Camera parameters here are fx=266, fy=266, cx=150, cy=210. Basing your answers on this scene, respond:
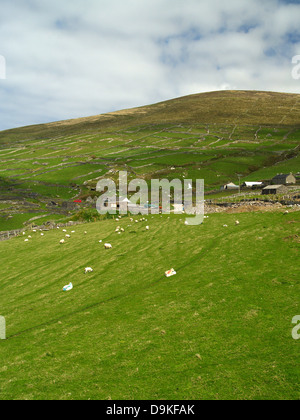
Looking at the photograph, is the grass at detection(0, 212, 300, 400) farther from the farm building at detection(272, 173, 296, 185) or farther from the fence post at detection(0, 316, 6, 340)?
the farm building at detection(272, 173, 296, 185)

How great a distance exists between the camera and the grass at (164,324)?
974 cm

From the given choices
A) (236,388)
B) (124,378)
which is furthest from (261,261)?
(124,378)

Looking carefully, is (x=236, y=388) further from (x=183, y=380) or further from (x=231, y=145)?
(x=231, y=145)

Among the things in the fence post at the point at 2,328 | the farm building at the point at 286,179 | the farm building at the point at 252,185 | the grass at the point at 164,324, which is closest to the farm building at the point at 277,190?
the farm building at the point at 286,179

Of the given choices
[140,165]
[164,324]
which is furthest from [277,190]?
[140,165]

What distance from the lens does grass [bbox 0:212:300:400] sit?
384 inches

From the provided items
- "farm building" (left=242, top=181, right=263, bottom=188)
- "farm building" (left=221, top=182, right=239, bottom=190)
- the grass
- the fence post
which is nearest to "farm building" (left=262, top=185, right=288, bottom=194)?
"farm building" (left=242, top=181, right=263, bottom=188)

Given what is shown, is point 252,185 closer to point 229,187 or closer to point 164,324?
point 229,187

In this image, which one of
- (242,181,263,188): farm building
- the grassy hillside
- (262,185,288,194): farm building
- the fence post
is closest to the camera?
the fence post

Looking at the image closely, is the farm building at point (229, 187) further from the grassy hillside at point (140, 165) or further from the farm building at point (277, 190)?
the farm building at point (277, 190)

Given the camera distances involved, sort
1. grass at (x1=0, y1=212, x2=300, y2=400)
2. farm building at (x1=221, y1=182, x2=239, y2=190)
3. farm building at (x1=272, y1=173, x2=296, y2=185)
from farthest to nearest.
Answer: farm building at (x1=221, y1=182, x2=239, y2=190), farm building at (x1=272, y1=173, x2=296, y2=185), grass at (x1=0, y1=212, x2=300, y2=400)

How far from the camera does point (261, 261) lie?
19.3 meters
